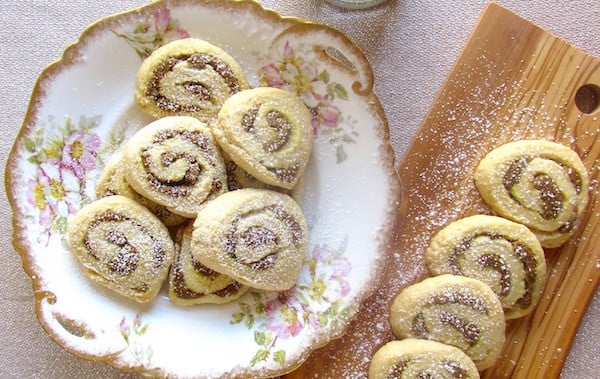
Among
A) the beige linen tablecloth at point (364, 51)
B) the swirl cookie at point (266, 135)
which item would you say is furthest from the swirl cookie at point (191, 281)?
the beige linen tablecloth at point (364, 51)

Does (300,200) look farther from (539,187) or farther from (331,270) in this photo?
(539,187)

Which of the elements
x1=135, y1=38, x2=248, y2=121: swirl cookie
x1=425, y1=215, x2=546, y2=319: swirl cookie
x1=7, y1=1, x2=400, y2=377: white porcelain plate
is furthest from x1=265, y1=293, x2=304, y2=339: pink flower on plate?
x1=135, y1=38, x2=248, y2=121: swirl cookie

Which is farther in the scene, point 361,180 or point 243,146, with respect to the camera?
point 361,180

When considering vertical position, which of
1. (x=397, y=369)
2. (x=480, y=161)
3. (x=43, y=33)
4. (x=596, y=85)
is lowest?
(x=397, y=369)

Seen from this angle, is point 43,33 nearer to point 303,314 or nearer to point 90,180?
point 90,180

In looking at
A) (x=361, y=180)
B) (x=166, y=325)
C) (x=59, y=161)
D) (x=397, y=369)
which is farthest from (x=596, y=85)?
(x=59, y=161)

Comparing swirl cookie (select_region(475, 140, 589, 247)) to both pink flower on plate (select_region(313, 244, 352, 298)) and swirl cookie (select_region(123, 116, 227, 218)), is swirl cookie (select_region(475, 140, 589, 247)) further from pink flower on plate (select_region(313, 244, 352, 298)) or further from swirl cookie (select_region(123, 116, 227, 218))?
swirl cookie (select_region(123, 116, 227, 218))
